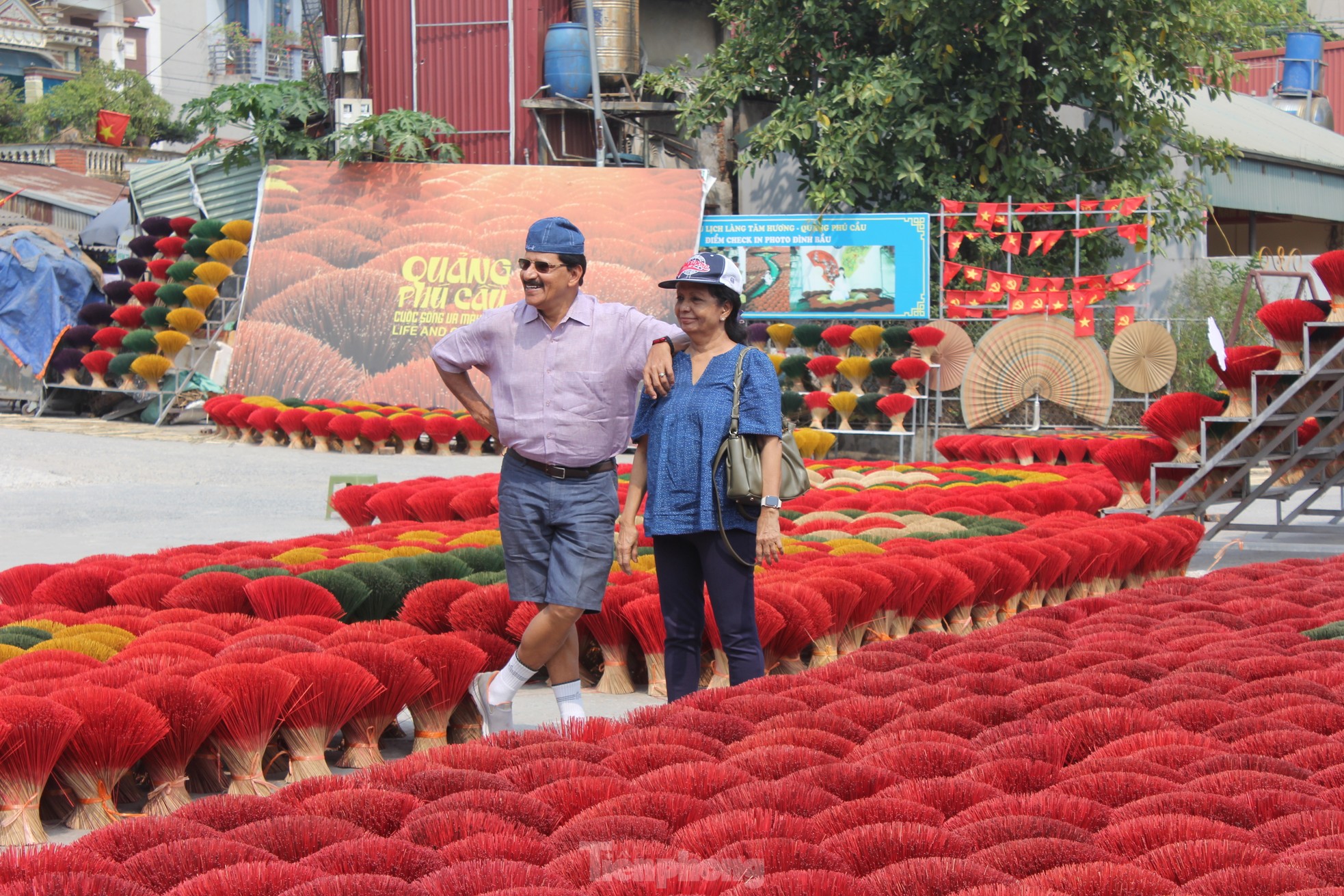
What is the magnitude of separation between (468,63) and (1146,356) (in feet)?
30.9

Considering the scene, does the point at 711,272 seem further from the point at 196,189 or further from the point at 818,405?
the point at 196,189

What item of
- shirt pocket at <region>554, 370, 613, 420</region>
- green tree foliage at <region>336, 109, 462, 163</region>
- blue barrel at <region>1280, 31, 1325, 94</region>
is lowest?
shirt pocket at <region>554, 370, 613, 420</region>

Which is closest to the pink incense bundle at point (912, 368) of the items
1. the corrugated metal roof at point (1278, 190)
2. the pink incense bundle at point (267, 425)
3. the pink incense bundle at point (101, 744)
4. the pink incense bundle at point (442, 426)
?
the pink incense bundle at point (442, 426)

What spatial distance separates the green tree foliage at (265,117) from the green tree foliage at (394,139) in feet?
2.58

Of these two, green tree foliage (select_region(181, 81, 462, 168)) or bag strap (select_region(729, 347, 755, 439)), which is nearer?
bag strap (select_region(729, 347, 755, 439))

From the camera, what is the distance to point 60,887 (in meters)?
2.02

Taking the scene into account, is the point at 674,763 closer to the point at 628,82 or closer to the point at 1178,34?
the point at 1178,34

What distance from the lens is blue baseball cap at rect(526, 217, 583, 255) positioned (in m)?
3.78

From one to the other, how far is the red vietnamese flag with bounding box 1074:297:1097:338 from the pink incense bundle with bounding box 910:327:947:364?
3.97 feet

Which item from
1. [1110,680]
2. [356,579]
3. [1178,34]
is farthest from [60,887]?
[1178,34]

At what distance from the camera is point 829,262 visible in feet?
45.7

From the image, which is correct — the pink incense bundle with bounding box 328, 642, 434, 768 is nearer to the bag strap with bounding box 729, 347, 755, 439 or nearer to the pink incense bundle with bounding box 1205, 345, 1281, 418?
the bag strap with bounding box 729, 347, 755, 439

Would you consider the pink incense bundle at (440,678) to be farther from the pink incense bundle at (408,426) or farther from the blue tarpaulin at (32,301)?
the blue tarpaulin at (32,301)

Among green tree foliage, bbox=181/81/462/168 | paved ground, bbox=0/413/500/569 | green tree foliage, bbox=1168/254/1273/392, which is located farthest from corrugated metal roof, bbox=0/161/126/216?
green tree foliage, bbox=1168/254/1273/392
